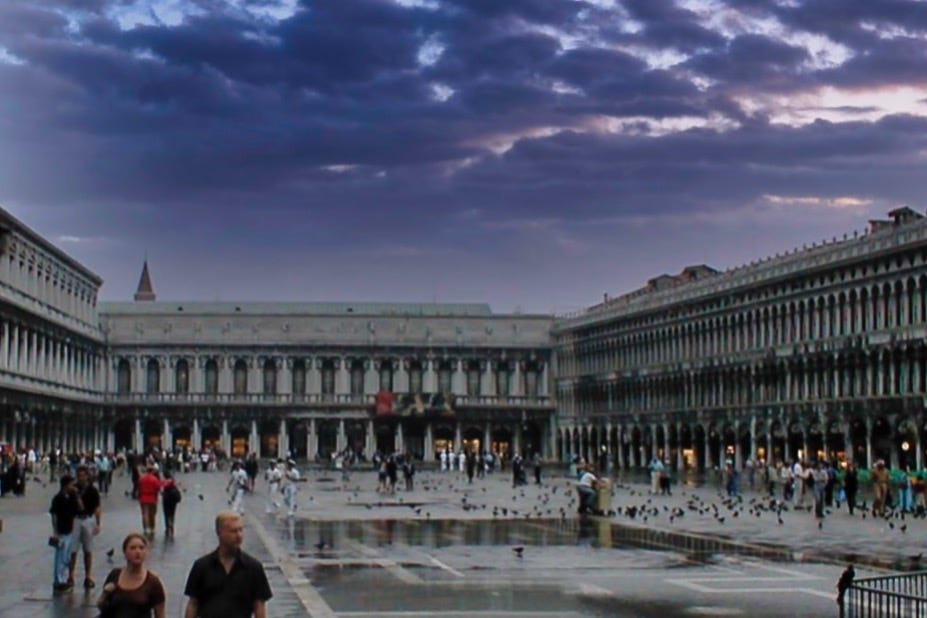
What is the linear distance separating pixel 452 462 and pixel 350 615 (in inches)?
4025

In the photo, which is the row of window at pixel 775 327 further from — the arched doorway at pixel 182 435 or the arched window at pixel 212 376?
the arched doorway at pixel 182 435

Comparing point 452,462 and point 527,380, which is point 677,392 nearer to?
point 452,462

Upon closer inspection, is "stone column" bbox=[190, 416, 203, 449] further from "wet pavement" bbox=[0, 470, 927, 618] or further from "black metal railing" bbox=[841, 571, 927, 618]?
"black metal railing" bbox=[841, 571, 927, 618]

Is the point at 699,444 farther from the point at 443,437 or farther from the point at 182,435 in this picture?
the point at 182,435

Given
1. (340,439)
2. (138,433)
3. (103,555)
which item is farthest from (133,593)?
(340,439)

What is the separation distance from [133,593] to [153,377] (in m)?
138

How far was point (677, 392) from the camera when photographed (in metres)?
117

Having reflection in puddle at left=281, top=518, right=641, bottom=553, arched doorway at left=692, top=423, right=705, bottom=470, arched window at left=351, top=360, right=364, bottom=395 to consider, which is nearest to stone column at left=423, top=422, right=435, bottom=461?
arched window at left=351, top=360, right=364, bottom=395

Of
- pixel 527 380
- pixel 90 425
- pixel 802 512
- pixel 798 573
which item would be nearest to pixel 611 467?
pixel 527 380

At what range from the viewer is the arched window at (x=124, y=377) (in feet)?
481

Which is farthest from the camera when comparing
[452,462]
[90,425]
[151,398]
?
[151,398]

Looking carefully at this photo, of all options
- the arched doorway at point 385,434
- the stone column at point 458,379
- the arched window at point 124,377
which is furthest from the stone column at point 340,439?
the arched window at point 124,377

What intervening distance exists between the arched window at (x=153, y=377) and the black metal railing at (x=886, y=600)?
127812 millimetres

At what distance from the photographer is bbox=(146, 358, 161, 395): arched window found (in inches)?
5792
